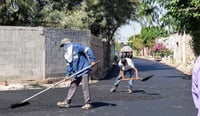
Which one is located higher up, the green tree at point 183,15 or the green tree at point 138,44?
the green tree at point 183,15

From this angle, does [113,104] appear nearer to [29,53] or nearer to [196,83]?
[29,53]

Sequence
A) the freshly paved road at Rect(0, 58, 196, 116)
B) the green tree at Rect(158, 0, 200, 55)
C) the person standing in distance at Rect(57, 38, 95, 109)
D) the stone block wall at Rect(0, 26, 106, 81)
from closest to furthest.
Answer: the freshly paved road at Rect(0, 58, 196, 116) → the person standing in distance at Rect(57, 38, 95, 109) → the stone block wall at Rect(0, 26, 106, 81) → the green tree at Rect(158, 0, 200, 55)

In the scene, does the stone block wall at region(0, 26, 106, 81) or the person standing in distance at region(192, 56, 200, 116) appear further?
the stone block wall at region(0, 26, 106, 81)

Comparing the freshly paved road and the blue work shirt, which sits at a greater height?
the blue work shirt

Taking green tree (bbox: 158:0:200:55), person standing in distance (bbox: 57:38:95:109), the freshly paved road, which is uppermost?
green tree (bbox: 158:0:200:55)

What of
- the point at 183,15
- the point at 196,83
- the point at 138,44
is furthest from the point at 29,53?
the point at 138,44

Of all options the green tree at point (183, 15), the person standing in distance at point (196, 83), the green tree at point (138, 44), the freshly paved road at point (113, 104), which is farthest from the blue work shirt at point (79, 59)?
the green tree at point (138, 44)

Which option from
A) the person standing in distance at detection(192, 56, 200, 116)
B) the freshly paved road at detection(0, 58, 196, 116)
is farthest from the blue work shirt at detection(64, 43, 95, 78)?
the person standing in distance at detection(192, 56, 200, 116)

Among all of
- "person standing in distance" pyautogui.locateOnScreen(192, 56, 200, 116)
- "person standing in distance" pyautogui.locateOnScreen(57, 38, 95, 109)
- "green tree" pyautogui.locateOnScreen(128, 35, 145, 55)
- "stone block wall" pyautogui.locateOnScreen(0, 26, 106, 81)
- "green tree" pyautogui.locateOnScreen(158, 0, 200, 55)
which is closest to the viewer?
"person standing in distance" pyautogui.locateOnScreen(192, 56, 200, 116)

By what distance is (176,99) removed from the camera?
45.4ft

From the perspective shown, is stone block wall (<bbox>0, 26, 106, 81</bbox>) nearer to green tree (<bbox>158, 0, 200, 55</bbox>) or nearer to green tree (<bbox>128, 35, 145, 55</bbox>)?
green tree (<bbox>158, 0, 200, 55</bbox>)

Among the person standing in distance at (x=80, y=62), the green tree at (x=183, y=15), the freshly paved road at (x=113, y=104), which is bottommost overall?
the freshly paved road at (x=113, y=104)

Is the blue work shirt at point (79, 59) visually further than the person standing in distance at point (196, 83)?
Yes

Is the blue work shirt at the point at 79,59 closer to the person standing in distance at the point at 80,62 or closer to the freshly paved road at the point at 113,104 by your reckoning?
the person standing in distance at the point at 80,62
